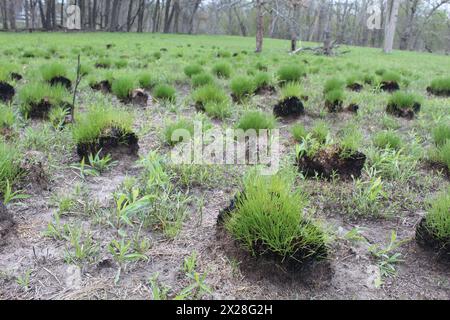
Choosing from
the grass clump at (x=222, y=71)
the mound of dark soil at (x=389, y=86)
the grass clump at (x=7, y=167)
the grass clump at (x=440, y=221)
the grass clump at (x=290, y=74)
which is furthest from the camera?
the grass clump at (x=222, y=71)

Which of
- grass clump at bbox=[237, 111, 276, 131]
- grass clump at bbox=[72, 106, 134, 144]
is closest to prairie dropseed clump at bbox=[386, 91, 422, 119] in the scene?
grass clump at bbox=[237, 111, 276, 131]

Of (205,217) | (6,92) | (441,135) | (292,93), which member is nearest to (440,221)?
(205,217)

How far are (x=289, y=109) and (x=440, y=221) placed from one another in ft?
8.19

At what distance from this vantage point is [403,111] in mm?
4277

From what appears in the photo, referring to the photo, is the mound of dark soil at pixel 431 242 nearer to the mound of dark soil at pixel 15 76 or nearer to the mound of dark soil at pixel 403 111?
the mound of dark soil at pixel 403 111

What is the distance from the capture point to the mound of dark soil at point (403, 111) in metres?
4.26

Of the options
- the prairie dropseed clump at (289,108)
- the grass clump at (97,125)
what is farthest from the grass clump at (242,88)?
the grass clump at (97,125)

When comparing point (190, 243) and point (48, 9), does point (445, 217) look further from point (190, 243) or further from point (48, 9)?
point (48, 9)

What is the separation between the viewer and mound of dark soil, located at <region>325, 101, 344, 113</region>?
170 inches

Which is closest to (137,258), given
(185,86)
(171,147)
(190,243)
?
(190,243)

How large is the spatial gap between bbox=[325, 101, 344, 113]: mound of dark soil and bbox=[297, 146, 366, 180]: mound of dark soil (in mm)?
1833

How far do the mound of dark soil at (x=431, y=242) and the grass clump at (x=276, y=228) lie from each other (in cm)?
54

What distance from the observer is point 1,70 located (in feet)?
15.9

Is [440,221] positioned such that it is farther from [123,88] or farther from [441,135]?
[123,88]
